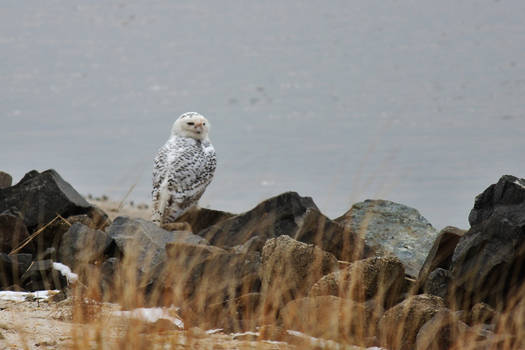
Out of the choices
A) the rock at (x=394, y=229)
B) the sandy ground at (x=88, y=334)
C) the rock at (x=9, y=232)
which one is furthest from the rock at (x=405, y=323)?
the rock at (x=9, y=232)

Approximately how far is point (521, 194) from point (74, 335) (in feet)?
10.2

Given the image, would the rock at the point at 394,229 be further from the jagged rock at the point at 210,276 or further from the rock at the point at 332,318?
the rock at the point at 332,318

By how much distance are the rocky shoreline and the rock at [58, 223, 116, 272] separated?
0.4 inches

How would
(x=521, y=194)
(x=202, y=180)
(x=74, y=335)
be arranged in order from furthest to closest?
(x=202, y=180) → (x=521, y=194) → (x=74, y=335)

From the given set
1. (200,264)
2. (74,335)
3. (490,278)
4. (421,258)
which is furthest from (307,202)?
(74,335)

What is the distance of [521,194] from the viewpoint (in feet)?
19.1

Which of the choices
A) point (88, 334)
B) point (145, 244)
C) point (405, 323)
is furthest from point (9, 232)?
point (405, 323)

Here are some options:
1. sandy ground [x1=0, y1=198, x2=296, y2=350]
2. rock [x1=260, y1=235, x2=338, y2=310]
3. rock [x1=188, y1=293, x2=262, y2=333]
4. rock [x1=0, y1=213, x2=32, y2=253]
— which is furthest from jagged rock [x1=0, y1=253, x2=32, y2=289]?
rock [x1=260, y1=235, x2=338, y2=310]

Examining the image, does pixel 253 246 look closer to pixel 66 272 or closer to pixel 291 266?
pixel 291 266

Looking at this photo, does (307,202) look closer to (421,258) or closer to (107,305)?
(421,258)

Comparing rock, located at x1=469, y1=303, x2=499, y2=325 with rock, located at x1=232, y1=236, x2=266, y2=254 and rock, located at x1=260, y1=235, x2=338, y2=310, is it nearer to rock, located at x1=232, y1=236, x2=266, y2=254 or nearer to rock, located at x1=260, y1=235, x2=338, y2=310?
rock, located at x1=260, y1=235, x2=338, y2=310

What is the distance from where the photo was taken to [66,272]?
6523 mm

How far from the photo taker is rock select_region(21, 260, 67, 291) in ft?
21.1

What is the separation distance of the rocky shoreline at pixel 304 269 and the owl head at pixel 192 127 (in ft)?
6.80
